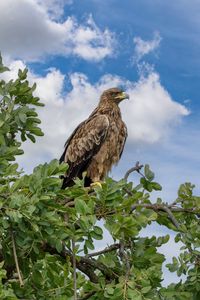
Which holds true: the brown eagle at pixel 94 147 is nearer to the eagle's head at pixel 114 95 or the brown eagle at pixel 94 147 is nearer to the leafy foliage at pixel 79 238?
the eagle's head at pixel 114 95

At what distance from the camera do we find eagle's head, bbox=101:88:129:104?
1095cm

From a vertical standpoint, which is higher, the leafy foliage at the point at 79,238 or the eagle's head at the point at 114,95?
the eagle's head at the point at 114,95

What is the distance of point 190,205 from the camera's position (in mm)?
5758

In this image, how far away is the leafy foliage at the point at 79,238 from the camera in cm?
441

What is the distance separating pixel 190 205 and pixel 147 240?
0.68 meters

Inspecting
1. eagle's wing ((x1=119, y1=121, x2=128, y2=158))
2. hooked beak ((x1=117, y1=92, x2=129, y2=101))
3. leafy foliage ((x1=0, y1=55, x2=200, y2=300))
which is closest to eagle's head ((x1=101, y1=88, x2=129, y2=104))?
hooked beak ((x1=117, y1=92, x2=129, y2=101))

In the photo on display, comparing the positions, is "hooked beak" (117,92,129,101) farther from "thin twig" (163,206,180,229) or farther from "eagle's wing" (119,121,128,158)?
"thin twig" (163,206,180,229)

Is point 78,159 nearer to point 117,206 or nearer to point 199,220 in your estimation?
point 199,220

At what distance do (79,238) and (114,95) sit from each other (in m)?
6.75

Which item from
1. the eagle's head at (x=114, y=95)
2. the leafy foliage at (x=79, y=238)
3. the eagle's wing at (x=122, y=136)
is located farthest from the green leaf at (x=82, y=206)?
the eagle's head at (x=114, y=95)

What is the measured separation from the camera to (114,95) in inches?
434

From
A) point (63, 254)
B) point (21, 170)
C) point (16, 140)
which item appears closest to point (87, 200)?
point (63, 254)

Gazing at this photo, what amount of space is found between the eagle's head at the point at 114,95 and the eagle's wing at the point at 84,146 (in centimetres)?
101

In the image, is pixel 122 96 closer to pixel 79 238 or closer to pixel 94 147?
pixel 94 147
